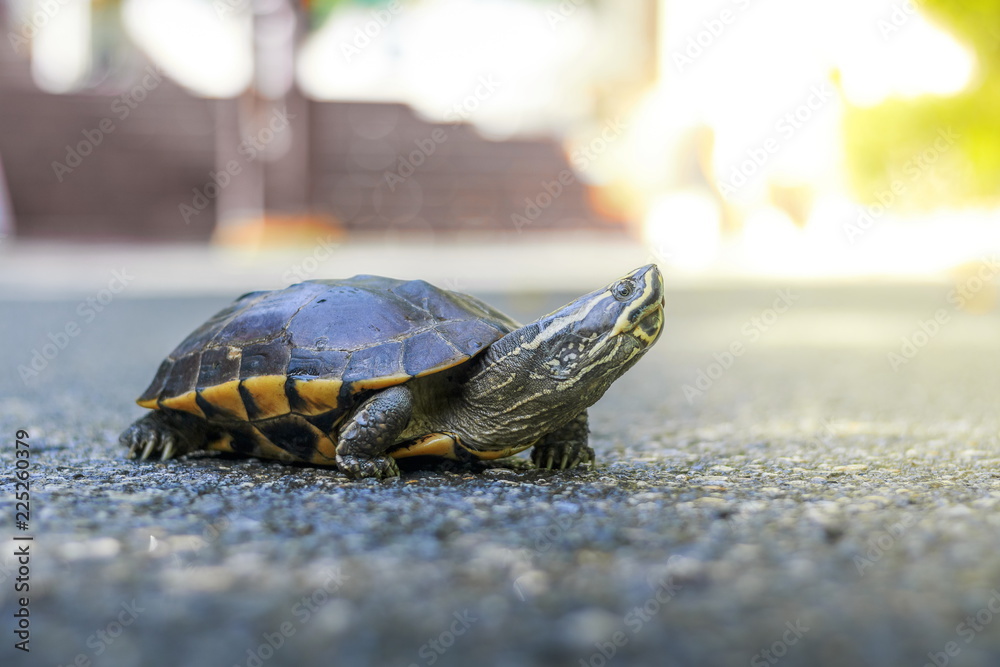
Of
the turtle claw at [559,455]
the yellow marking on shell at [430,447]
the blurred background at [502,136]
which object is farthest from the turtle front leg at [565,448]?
the blurred background at [502,136]

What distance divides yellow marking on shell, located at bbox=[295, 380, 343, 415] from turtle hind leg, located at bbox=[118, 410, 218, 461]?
0.43 m

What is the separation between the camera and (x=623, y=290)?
196cm

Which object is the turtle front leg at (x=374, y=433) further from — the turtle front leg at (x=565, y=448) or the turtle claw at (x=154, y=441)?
the turtle claw at (x=154, y=441)

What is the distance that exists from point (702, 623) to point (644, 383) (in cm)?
302

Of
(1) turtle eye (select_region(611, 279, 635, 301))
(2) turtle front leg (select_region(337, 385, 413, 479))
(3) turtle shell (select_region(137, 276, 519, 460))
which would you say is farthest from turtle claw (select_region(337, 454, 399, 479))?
(1) turtle eye (select_region(611, 279, 635, 301))

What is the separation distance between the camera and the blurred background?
852 centimetres

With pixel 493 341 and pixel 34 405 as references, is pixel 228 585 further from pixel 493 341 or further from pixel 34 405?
pixel 34 405

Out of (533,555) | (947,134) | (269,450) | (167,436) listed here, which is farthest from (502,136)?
(533,555)

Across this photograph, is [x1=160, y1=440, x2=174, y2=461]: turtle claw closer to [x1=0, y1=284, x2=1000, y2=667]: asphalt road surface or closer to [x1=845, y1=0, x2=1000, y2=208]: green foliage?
[x1=0, y1=284, x2=1000, y2=667]: asphalt road surface

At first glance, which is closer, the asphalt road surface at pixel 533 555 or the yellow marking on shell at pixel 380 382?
the asphalt road surface at pixel 533 555

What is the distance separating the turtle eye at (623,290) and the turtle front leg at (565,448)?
361 millimetres

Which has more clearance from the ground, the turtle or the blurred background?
the blurred background

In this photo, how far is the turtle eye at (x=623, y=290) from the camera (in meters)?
1.96

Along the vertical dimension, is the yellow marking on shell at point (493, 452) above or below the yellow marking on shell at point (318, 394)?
below
